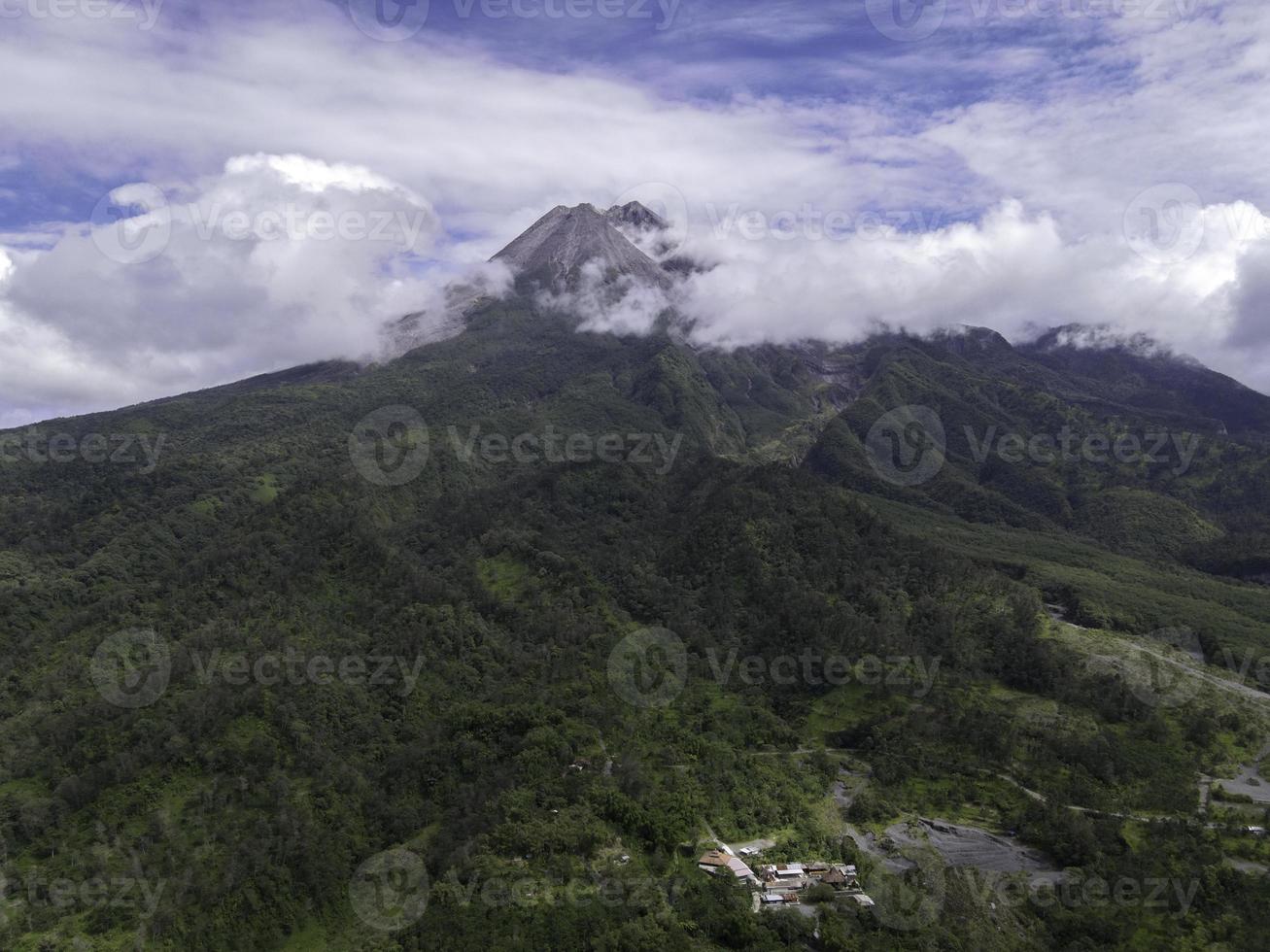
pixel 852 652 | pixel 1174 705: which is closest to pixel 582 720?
pixel 852 652

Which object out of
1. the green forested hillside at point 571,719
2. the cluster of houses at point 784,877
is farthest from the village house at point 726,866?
the green forested hillside at point 571,719

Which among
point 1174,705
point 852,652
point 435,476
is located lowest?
point 1174,705

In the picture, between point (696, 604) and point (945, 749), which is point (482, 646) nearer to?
point (696, 604)

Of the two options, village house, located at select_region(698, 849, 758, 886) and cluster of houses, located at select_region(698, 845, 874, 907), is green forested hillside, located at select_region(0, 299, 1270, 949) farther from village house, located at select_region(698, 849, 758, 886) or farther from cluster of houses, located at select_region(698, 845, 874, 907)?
cluster of houses, located at select_region(698, 845, 874, 907)

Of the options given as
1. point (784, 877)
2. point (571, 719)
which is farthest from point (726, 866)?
point (571, 719)

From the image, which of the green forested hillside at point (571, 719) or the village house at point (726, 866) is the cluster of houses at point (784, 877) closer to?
the village house at point (726, 866)

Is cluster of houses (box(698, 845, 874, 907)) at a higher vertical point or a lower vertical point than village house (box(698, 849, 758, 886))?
lower

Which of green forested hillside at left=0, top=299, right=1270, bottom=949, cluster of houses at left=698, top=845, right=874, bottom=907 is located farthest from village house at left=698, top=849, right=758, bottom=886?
green forested hillside at left=0, top=299, right=1270, bottom=949
